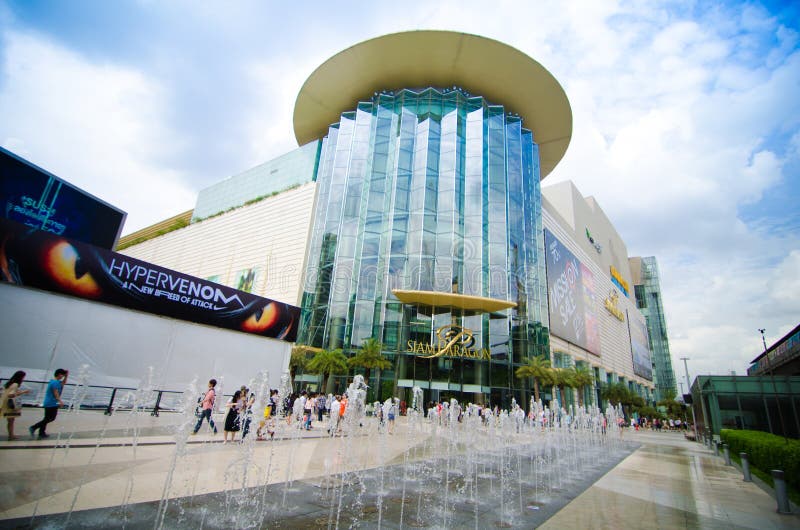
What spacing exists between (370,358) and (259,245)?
19447 millimetres

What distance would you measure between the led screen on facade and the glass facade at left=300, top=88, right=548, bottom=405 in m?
16.1

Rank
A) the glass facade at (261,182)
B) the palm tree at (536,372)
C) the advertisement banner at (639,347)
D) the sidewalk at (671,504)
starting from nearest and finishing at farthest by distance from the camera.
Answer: the sidewalk at (671,504)
the palm tree at (536,372)
the glass facade at (261,182)
the advertisement banner at (639,347)

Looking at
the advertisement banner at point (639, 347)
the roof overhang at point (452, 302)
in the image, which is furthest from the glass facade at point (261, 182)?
the advertisement banner at point (639, 347)

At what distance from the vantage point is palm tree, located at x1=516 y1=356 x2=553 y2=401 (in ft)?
93.6

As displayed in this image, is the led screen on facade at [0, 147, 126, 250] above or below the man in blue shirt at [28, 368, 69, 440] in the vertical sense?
above

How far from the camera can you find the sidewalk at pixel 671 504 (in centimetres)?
537

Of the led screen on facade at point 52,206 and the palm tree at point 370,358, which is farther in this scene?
the palm tree at point 370,358

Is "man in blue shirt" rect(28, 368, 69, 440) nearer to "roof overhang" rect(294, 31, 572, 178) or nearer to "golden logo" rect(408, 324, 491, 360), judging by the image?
"golden logo" rect(408, 324, 491, 360)

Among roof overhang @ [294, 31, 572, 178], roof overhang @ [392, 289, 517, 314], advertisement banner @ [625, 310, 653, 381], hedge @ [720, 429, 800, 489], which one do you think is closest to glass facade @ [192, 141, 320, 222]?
roof overhang @ [294, 31, 572, 178]

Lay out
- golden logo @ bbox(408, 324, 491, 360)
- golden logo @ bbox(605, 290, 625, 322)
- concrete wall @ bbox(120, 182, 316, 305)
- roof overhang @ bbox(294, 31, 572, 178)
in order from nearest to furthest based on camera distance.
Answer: golden logo @ bbox(408, 324, 491, 360), roof overhang @ bbox(294, 31, 572, 178), concrete wall @ bbox(120, 182, 316, 305), golden logo @ bbox(605, 290, 625, 322)

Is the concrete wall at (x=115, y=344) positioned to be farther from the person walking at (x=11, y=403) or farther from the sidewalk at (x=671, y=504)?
the sidewalk at (x=671, y=504)

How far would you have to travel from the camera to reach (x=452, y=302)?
2783 cm

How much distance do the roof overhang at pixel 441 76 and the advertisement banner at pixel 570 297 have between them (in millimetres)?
12712

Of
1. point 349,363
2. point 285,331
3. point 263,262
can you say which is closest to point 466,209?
point 349,363
